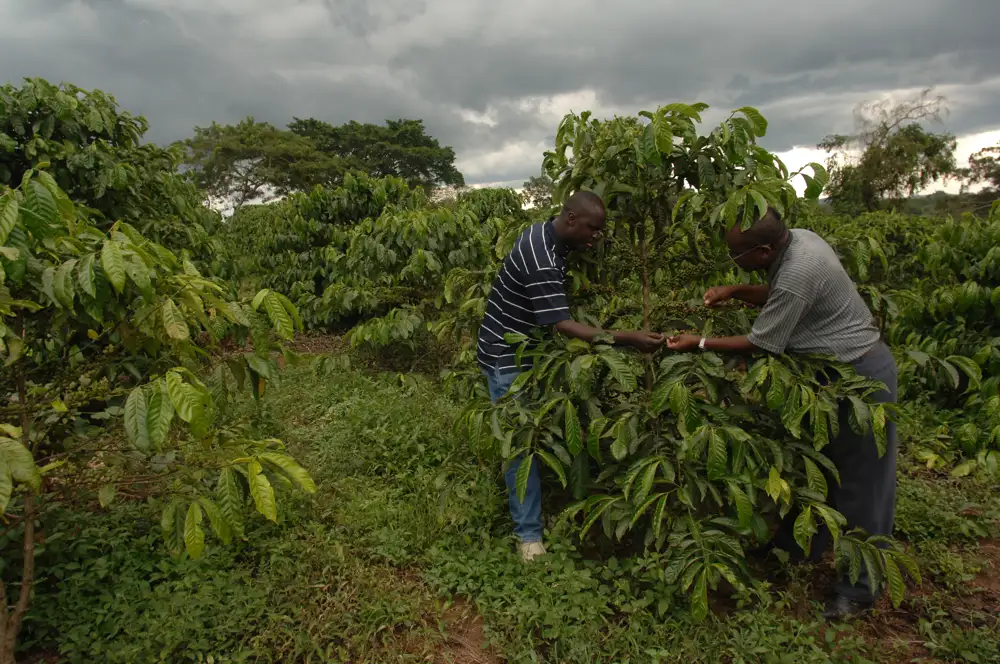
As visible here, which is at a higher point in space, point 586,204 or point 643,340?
point 586,204

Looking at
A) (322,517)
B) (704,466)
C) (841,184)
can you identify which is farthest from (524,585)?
(841,184)

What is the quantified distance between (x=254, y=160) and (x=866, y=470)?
28475 mm

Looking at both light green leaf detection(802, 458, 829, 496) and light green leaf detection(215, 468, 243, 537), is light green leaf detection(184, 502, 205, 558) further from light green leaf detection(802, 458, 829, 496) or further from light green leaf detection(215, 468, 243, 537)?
light green leaf detection(802, 458, 829, 496)

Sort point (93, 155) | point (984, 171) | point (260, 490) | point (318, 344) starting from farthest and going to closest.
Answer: point (984, 171), point (318, 344), point (93, 155), point (260, 490)

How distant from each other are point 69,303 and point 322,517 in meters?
1.85

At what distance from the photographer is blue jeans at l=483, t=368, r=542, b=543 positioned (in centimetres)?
282

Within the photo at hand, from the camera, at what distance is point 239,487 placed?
1.91m

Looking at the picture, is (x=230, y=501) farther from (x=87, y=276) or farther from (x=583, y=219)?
(x=583, y=219)

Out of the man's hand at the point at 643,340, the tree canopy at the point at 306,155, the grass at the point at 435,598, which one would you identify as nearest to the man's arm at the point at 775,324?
the man's hand at the point at 643,340

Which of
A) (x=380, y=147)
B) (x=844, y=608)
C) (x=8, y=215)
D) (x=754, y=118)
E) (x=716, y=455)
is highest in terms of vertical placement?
(x=380, y=147)

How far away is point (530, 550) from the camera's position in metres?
2.83

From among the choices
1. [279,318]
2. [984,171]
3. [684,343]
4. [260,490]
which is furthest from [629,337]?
[984,171]

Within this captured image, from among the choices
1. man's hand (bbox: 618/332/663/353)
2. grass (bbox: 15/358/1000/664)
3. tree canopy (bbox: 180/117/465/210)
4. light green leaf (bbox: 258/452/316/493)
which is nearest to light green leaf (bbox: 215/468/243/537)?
light green leaf (bbox: 258/452/316/493)

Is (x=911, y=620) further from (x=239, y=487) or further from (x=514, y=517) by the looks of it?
(x=239, y=487)
